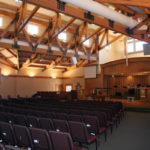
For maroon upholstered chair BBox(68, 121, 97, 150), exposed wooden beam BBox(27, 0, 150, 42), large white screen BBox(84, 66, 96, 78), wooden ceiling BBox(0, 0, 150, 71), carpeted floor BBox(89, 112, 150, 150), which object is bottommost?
carpeted floor BBox(89, 112, 150, 150)

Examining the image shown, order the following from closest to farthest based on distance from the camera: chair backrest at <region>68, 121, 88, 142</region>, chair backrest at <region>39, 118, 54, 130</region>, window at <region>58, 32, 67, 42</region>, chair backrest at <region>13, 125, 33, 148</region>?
chair backrest at <region>13, 125, 33, 148</region> < chair backrest at <region>68, 121, 88, 142</region> < chair backrest at <region>39, 118, 54, 130</region> < window at <region>58, 32, 67, 42</region>

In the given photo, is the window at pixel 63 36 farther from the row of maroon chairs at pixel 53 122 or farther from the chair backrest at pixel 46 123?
the chair backrest at pixel 46 123

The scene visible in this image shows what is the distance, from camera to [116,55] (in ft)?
57.8

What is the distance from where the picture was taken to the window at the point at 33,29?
10.9 m

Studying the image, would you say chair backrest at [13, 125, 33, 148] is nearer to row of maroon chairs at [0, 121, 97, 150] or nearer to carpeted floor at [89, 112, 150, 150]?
row of maroon chairs at [0, 121, 97, 150]

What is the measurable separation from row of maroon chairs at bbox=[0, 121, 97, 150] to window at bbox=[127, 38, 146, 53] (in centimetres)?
1456

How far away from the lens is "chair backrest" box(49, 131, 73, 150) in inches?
93.7

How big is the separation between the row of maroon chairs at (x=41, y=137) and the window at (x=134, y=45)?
14.6m

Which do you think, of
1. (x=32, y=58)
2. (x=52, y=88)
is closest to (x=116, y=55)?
(x=52, y=88)

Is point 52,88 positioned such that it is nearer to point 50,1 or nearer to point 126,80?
point 126,80

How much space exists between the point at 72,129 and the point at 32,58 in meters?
10.6

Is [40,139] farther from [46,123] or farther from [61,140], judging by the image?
[46,123]

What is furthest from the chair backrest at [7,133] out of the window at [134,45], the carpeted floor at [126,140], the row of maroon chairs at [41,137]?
the window at [134,45]

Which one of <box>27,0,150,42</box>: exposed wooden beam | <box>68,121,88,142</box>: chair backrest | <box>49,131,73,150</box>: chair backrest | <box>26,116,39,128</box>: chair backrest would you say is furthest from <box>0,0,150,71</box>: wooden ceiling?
<box>49,131,73,150</box>: chair backrest
